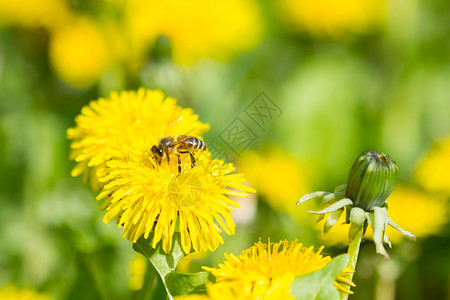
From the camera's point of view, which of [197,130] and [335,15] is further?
[335,15]

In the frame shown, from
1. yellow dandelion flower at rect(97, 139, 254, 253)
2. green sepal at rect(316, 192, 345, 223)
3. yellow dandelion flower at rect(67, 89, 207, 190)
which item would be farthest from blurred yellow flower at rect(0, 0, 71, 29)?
green sepal at rect(316, 192, 345, 223)

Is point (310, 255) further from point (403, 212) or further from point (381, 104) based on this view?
point (381, 104)

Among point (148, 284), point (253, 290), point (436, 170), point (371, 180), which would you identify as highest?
point (371, 180)

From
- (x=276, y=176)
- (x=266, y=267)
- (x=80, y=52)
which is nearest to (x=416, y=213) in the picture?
(x=276, y=176)

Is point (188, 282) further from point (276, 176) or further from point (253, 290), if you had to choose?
point (276, 176)

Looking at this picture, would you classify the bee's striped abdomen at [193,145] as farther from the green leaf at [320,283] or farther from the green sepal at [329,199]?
the green leaf at [320,283]

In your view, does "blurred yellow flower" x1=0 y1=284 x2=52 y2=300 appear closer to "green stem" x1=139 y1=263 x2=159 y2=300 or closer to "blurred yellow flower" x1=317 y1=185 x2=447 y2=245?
"green stem" x1=139 y1=263 x2=159 y2=300
